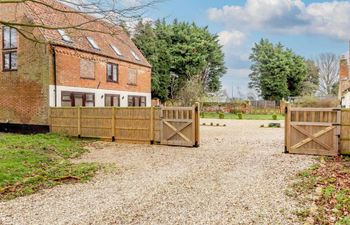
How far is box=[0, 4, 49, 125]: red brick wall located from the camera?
1636 centimetres

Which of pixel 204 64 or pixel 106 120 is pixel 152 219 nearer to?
pixel 106 120

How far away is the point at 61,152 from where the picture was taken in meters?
11.2

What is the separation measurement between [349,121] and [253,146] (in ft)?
12.5

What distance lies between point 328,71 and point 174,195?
4989 centimetres

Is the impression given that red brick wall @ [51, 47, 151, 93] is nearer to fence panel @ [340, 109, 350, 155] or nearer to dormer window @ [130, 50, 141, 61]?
dormer window @ [130, 50, 141, 61]

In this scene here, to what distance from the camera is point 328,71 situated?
48688 mm

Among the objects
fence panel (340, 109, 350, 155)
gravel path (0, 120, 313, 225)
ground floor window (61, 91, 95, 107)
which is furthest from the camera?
ground floor window (61, 91, 95, 107)

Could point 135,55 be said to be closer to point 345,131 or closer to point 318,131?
point 318,131

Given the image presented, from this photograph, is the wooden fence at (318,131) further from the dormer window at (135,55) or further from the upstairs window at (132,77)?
the dormer window at (135,55)

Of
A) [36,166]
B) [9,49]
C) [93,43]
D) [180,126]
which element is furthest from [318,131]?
[9,49]

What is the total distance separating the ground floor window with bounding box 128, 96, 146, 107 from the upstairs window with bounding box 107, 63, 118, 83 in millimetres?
2425

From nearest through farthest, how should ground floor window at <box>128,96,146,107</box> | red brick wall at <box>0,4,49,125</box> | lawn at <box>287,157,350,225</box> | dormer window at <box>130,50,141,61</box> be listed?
1. lawn at <box>287,157,350,225</box>
2. red brick wall at <box>0,4,49,125</box>
3. ground floor window at <box>128,96,146,107</box>
4. dormer window at <box>130,50,141,61</box>

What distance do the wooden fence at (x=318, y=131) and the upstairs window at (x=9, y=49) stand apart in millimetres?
15305

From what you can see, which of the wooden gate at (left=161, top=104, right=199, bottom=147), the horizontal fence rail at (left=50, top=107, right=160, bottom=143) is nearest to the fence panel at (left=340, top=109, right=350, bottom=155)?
the wooden gate at (left=161, top=104, right=199, bottom=147)
